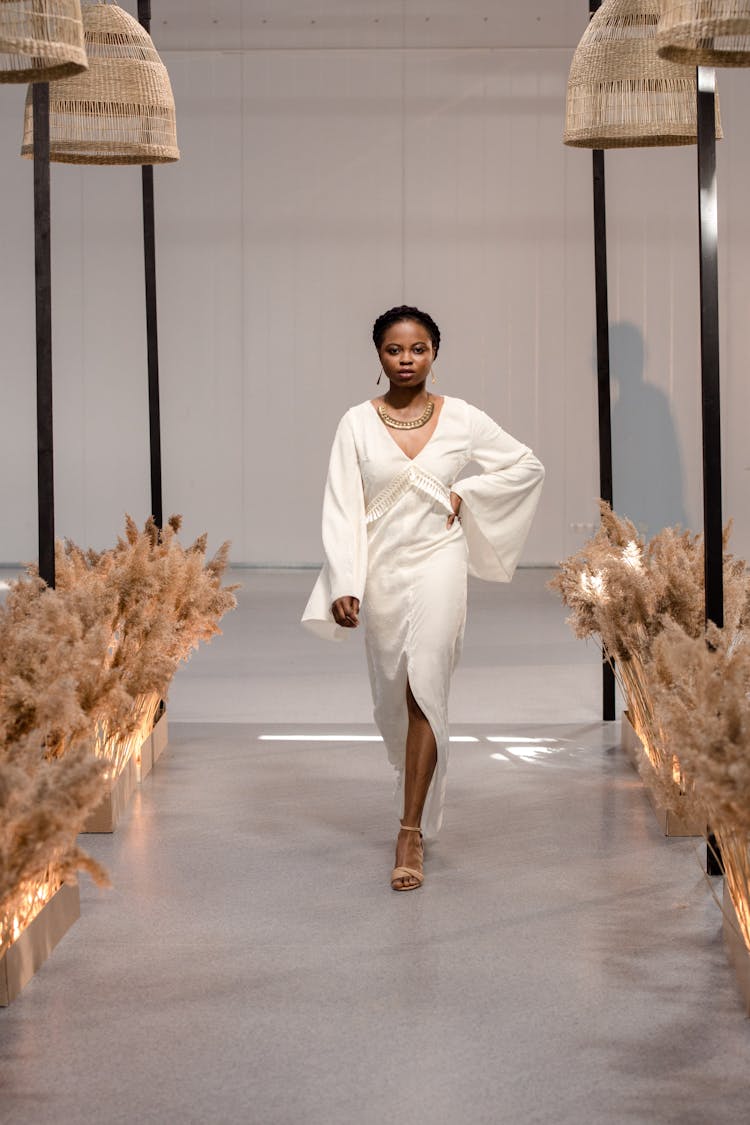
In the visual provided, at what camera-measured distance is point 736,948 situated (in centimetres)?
319

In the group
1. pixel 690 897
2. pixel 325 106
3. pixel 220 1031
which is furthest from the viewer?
pixel 325 106

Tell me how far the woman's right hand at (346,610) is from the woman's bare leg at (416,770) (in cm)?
24

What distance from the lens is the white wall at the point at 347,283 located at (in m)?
10.8

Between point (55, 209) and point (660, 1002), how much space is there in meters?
9.08

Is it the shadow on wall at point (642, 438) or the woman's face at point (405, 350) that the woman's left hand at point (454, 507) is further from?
the shadow on wall at point (642, 438)

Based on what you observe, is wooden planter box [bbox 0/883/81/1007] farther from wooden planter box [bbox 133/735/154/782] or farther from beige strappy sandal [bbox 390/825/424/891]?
wooden planter box [bbox 133/735/154/782]

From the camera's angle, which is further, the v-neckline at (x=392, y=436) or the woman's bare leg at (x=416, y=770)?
the v-neckline at (x=392, y=436)

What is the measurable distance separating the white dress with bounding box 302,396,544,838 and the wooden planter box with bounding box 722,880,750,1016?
0.90 meters

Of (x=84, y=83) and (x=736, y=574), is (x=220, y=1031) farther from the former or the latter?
(x=84, y=83)

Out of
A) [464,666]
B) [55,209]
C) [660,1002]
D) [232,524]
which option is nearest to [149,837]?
[660,1002]

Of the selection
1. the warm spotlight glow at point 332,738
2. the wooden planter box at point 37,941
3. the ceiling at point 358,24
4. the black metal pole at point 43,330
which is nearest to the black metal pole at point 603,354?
the warm spotlight glow at point 332,738

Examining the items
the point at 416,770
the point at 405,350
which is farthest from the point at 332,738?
the point at 405,350

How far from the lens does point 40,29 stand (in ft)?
A: 11.1

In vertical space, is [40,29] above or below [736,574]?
above
